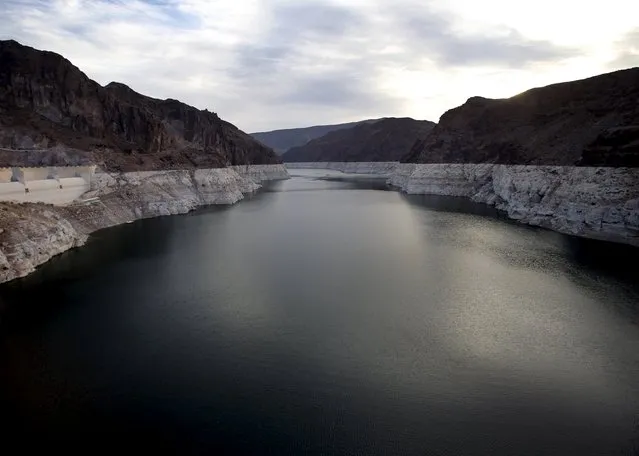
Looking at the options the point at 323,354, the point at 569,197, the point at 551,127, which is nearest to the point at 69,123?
the point at 323,354

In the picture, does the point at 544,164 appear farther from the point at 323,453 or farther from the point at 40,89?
the point at 40,89

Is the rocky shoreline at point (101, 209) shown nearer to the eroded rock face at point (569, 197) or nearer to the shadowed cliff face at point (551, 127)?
Answer: the eroded rock face at point (569, 197)

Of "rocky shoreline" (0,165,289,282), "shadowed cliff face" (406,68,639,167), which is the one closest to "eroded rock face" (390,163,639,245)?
"shadowed cliff face" (406,68,639,167)

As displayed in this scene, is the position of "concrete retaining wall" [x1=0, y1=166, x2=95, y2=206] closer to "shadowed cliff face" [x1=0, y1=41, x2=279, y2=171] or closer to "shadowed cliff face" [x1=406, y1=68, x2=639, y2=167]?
"shadowed cliff face" [x1=0, y1=41, x2=279, y2=171]

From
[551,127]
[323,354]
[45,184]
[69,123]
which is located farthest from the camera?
[551,127]

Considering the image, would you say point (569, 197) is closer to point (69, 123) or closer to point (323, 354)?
point (323, 354)

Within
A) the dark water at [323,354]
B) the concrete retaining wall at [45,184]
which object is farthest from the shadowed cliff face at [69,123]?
the dark water at [323,354]

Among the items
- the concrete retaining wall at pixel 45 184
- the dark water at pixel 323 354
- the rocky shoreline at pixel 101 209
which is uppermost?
the concrete retaining wall at pixel 45 184
